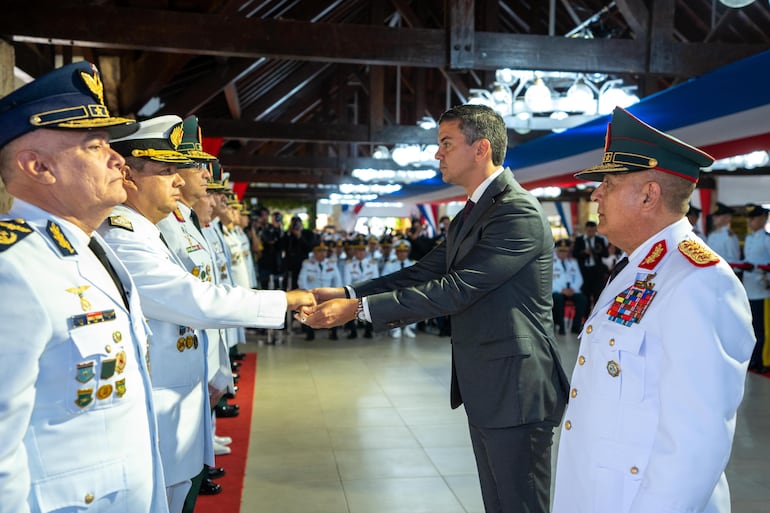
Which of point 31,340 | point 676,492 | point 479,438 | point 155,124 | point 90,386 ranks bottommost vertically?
point 479,438

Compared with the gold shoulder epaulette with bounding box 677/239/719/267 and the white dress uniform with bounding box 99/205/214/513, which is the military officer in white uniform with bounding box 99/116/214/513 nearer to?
the white dress uniform with bounding box 99/205/214/513

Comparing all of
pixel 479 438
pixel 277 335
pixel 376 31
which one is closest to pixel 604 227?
pixel 479 438

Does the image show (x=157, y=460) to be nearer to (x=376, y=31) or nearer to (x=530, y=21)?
(x=376, y=31)

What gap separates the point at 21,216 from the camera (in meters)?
1.40

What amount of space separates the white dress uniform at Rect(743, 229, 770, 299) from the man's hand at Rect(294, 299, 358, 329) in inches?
254

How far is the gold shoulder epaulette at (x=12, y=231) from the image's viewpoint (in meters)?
1.28

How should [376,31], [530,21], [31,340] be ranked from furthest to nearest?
1. [530,21]
2. [376,31]
3. [31,340]

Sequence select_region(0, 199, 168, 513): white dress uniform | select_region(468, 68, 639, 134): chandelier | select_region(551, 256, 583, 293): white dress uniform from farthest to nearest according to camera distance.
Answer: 1. select_region(551, 256, 583, 293): white dress uniform
2. select_region(468, 68, 639, 134): chandelier
3. select_region(0, 199, 168, 513): white dress uniform

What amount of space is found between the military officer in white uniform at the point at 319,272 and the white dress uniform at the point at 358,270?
26 centimetres

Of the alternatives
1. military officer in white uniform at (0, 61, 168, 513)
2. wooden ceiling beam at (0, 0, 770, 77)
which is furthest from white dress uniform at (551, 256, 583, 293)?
military officer in white uniform at (0, 61, 168, 513)

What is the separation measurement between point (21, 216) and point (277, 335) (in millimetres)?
8213

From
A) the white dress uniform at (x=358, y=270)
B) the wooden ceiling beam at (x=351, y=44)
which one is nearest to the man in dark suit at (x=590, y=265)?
the white dress uniform at (x=358, y=270)

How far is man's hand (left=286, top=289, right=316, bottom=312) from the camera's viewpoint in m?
2.43

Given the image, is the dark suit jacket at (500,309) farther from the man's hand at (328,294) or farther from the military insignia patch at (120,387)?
the military insignia patch at (120,387)
